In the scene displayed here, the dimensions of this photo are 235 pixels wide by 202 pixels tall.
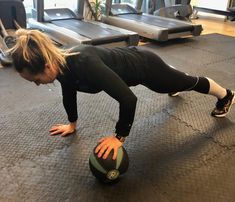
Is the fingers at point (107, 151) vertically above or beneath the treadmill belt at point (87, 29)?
beneath

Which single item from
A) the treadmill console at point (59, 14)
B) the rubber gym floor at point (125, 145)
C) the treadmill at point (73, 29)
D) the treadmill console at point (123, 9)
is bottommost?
the rubber gym floor at point (125, 145)

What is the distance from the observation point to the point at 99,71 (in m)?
1.31

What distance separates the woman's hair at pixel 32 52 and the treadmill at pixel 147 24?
2969mm

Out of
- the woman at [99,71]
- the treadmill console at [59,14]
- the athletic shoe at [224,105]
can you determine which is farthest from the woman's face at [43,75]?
the treadmill console at [59,14]

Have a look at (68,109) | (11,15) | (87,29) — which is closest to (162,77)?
(68,109)

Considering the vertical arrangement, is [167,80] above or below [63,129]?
above

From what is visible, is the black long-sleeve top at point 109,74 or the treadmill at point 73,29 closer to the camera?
the black long-sleeve top at point 109,74

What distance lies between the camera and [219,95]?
2084 mm

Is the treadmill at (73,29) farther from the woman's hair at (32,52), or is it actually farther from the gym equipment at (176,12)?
the woman's hair at (32,52)

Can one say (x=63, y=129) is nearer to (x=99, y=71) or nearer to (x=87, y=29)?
(x=99, y=71)

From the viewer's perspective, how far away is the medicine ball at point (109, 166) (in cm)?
143

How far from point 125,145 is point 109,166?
447 mm

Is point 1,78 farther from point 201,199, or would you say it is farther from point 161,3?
point 161,3

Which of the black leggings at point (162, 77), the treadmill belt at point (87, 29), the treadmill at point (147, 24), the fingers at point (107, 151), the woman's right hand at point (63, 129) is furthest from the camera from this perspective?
the treadmill at point (147, 24)
